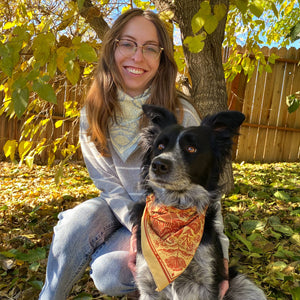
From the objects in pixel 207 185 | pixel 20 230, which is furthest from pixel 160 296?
pixel 20 230

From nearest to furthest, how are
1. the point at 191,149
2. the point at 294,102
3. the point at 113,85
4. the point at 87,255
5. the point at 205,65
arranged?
the point at 191,149 → the point at 87,255 → the point at 113,85 → the point at 205,65 → the point at 294,102

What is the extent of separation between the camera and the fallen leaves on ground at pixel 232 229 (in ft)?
8.70

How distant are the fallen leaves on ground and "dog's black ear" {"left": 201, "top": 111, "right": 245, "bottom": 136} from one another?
1.40 meters

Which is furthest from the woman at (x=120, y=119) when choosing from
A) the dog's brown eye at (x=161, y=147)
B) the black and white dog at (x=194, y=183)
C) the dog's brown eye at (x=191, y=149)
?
the dog's brown eye at (x=191, y=149)

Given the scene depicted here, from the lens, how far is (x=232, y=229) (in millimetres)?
3561

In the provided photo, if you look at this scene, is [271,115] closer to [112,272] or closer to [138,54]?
[138,54]

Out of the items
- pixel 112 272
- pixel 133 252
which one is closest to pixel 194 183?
pixel 133 252

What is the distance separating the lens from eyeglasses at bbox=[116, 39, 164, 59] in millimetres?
2581

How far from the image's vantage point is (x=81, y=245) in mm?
2359

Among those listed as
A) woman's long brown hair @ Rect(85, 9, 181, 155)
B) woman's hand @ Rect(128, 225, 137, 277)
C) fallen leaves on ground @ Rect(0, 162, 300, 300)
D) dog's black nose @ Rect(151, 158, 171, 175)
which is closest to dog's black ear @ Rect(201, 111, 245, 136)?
dog's black nose @ Rect(151, 158, 171, 175)

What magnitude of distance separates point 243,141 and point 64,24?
7.03 metres

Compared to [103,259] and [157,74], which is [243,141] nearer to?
[157,74]

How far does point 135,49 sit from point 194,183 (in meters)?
1.31

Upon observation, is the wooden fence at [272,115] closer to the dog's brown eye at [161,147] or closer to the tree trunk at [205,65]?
the tree trunk at [205,65]
